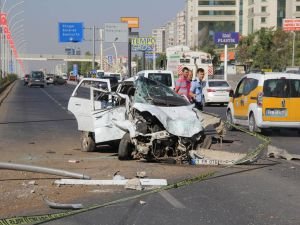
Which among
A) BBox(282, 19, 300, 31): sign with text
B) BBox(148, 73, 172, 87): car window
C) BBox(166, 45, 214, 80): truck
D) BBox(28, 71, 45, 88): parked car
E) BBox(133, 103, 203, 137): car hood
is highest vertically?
BBox(282, 19, 300, 31): sign with text

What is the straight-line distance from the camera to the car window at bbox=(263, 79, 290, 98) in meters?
16.6

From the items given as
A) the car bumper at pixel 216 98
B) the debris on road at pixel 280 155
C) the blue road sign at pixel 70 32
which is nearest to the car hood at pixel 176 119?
the debris on road at pixel 280 155

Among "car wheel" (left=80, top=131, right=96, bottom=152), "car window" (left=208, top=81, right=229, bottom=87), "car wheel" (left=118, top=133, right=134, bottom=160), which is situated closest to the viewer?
"car wheel" (left=118, top=133, right=134, bottom=160)

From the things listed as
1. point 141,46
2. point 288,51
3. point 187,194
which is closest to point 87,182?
point 187,194

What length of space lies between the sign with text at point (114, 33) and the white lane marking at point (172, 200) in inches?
2160

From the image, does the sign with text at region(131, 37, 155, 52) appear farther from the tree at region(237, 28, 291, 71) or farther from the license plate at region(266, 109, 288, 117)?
the license plate at region(266, 109, 288, 117)

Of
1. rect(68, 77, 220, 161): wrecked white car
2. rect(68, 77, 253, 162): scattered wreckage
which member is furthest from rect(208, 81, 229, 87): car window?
rect(68, 77, 220, 161): wrecked white car

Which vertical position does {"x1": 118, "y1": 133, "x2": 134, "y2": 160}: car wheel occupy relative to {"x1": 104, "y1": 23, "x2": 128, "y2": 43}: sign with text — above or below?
below

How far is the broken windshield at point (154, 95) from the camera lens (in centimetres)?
1181

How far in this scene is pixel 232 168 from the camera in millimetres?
10781

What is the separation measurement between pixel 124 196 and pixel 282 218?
7.50 feet

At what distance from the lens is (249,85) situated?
17.5 meters

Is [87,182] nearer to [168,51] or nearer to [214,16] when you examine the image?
[168,51]

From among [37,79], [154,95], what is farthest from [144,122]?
[37,79]
